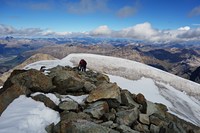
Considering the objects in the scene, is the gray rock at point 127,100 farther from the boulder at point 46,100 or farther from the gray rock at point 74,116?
the boulder at point 46,100

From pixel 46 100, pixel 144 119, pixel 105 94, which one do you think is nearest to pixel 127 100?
pixel 105 94

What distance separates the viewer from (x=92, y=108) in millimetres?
18000

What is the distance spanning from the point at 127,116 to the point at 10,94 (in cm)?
901

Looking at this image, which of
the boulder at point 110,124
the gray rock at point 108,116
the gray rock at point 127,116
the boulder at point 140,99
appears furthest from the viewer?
the boulder at point 140,99

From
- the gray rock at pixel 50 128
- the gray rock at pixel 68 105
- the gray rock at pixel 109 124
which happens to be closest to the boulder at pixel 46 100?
the gray rock at pixel 68 105

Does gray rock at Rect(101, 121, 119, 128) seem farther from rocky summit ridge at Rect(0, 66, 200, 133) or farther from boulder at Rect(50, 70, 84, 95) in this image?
boulder at Rect(50, 70, 84, 95)

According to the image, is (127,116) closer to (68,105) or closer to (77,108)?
(77,108)

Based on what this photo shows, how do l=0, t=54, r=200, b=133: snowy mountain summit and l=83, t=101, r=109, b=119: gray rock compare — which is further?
l=83, t=101, r=109, b=119: gray rock

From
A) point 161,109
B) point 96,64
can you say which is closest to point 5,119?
point 161,109

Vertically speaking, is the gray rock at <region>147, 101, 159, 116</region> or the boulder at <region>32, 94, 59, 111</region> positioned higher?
the boulder at <region>32, 94, 59, 111</region>

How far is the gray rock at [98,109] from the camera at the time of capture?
56.7ft

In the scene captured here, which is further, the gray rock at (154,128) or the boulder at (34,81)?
the boulder at (34,81)

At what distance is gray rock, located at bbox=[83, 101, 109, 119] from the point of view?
681 inches

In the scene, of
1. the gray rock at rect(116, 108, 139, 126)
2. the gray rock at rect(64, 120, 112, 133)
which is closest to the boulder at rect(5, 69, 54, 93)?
the gray rock at rect(116, 108, 139, 126)
